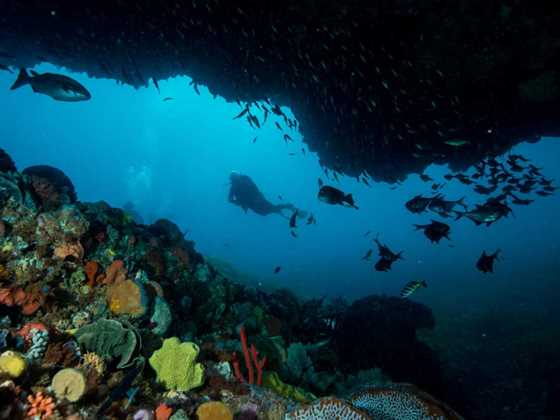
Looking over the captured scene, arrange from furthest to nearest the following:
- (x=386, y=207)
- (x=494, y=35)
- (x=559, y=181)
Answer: (x=386, y=207), (x=559, y=181), (x=494, y=35)

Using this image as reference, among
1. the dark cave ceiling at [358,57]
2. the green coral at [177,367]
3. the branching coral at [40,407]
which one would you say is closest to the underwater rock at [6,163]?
the dark cave ceiling at [358,57]

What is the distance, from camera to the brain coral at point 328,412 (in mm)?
2799

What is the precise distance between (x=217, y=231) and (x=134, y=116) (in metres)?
64.5

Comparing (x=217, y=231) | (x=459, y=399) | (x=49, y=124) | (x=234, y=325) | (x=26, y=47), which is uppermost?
(x=49, y=124)

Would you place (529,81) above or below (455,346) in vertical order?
above

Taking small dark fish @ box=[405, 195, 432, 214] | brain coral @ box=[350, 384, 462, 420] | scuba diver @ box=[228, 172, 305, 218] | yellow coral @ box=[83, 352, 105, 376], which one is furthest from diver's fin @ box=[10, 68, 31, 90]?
scuba diver @ box=[228, 172, 305, 218]

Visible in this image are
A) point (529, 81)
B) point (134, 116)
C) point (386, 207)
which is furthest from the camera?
point (386, 207)

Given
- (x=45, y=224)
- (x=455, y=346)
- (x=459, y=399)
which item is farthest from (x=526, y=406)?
(x=45, y=224)

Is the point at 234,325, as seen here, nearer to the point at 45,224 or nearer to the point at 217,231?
the point at 45,224

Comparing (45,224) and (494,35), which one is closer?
(45,224)

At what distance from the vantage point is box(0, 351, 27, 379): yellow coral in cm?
250

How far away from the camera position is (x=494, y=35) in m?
6.72

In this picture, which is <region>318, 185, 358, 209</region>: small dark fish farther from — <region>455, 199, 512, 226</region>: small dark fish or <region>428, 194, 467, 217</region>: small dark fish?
<region>455, 199, 512, 226</region>: small dark fish

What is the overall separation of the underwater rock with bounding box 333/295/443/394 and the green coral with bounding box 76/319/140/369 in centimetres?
607
